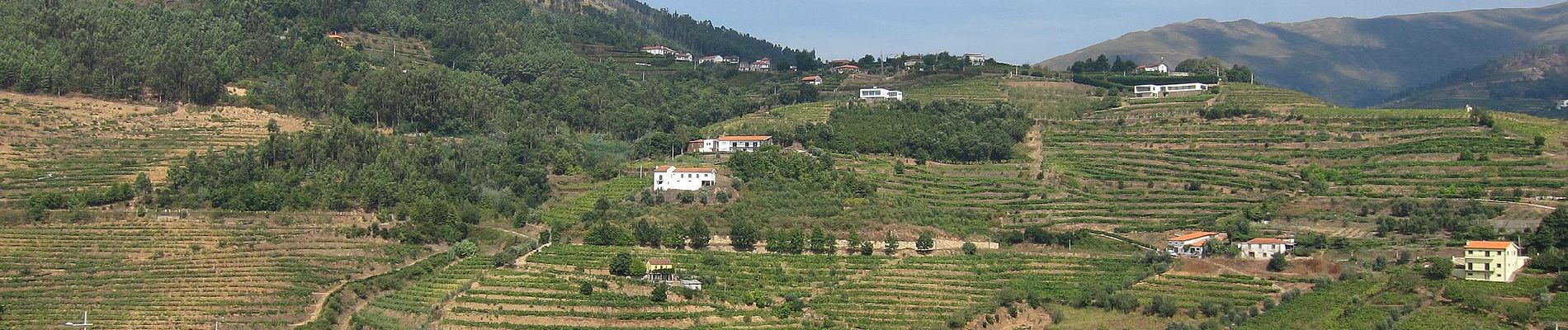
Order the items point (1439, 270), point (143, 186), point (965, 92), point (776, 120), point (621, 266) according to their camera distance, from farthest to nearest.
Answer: point (965, 92) → point (776, 120) → point (143, 186) → point (621, 266) → point (1439, 270)

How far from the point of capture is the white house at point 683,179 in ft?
187

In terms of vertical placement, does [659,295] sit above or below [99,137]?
below

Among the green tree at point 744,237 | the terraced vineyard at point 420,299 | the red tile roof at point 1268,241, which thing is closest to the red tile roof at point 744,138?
the green tree at point 744,237

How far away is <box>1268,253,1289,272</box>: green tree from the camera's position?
1895 inches

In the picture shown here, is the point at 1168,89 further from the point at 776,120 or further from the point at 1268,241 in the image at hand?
the point at 1268,241

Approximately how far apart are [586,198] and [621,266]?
38.6ft

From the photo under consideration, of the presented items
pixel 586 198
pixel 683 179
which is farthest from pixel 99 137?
pixel 683 179

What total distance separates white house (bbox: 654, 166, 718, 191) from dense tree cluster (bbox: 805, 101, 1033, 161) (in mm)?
7891

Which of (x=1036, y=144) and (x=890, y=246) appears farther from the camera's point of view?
(x=1036, y=144)

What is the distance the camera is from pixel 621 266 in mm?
46031

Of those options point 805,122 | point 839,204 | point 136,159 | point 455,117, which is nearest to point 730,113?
point 805,122

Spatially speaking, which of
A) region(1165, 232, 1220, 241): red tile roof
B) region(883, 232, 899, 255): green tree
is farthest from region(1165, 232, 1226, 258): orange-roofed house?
region(883, 232, 899, 255): green tree

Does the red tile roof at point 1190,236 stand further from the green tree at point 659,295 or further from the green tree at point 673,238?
the green tree at point 659,295

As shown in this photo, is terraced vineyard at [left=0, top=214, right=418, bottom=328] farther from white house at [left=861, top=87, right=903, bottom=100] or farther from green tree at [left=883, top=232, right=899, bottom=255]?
white house at [left=861, top=87, right=903, bottom=100]
